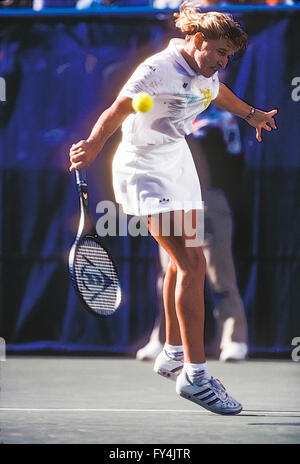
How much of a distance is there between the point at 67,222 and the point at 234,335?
114cm

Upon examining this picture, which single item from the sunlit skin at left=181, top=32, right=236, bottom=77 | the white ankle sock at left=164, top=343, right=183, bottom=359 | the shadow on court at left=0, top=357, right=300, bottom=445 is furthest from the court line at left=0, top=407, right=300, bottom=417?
the sunlit skin at left=181, top=32, right=236, bottom=77

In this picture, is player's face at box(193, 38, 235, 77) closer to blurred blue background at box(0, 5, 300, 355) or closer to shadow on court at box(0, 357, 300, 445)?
shadow on court at box(0, 357, 300, 445)

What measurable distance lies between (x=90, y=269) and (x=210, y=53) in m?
0.93

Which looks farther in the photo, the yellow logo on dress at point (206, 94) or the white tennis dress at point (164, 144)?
the yellow logo on dress at point (206, 94)

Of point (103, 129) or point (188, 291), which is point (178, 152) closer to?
point (103, 129)

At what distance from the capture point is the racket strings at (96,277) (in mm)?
3811

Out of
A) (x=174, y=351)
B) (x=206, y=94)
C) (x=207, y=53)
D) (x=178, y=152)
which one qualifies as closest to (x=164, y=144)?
(x=178, y=152)

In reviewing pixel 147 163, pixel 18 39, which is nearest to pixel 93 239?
pixel 147 163

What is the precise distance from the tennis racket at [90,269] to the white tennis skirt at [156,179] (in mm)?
188

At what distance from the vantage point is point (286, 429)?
11.4 ft

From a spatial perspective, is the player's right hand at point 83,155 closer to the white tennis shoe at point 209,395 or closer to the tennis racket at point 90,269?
the tennis racket at point 90,269

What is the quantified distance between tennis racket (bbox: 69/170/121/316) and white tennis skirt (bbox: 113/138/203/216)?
19 cm

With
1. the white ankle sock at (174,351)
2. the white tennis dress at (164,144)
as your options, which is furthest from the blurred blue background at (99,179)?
the white tennis dress at (164,144)

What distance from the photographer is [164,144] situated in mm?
3957
